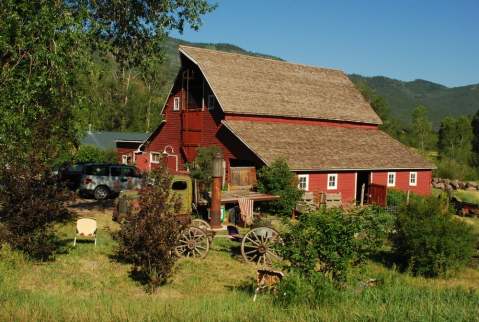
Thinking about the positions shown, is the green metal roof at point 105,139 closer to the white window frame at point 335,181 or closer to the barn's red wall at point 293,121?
the barn's red wall at point 293,121

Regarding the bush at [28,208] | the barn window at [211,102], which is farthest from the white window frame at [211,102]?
the bush at [28,208]

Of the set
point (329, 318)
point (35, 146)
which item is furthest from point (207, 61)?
point (329, 318)

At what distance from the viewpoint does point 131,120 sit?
251 ft

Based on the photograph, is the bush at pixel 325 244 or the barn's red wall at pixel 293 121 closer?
the bush at pixel 325 244

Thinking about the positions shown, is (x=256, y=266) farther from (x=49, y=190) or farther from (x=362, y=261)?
(x=49, y=190)

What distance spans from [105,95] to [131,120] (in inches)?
221

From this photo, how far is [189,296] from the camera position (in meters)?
11.3

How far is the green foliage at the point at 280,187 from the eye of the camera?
23953 mm

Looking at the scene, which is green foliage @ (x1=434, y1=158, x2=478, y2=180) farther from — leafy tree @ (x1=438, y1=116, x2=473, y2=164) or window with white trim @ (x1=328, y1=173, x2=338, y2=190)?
leafy tree @ (x1=438, y1=116, x2=473, y2=164)

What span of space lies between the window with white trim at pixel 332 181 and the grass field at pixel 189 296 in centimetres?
Result: 1332

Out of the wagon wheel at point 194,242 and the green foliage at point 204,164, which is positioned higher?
the green foliage at point 204,164

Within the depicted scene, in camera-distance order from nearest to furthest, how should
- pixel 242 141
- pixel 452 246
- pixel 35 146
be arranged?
pixel 35 146 < pixel 452 246 < pixel 242 141

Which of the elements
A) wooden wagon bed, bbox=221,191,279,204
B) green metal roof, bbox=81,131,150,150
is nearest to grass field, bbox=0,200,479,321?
wooden wagon bed, bbox=221,191,279,204

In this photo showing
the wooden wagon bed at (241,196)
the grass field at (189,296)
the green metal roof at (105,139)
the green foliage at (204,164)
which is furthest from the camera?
the green metal roof at (105,139)
